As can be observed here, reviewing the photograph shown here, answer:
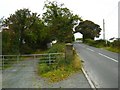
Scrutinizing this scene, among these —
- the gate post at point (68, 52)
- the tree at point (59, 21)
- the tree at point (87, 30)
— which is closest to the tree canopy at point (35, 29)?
the tree at point (59, 21)

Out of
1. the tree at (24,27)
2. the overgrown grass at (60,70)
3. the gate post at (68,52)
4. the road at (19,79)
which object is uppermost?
the tree at (24,27)

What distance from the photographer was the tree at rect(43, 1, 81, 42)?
54.4 metres

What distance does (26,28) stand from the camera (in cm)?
4209

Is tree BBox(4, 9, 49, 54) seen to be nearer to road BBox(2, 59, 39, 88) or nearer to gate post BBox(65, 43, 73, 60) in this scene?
gate post BBox(65, 43, 73, 60)

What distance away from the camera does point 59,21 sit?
5550cm

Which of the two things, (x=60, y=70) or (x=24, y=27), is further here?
(x=24, y=27)

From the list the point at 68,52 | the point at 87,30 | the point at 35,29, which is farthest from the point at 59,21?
the point at 87,30

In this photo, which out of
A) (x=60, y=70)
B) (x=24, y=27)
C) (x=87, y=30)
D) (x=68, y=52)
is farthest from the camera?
(x=87, y=30)

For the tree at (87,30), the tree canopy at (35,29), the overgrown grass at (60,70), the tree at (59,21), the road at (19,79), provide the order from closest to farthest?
the road at (19,79)
the overgrown grass at (60,70)
the tree canopy at (35,29)
the tree at (59,21)
the tree at (87,30)

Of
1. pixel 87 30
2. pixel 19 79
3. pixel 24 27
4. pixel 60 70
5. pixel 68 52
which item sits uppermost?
pixel 87 30

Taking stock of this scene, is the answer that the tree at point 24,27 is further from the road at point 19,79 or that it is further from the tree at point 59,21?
the road at point 19,79

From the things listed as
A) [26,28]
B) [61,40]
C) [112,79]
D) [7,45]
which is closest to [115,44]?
[61,40]

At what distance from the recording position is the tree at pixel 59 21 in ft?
179

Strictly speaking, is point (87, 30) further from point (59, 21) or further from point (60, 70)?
point (60, 70)
